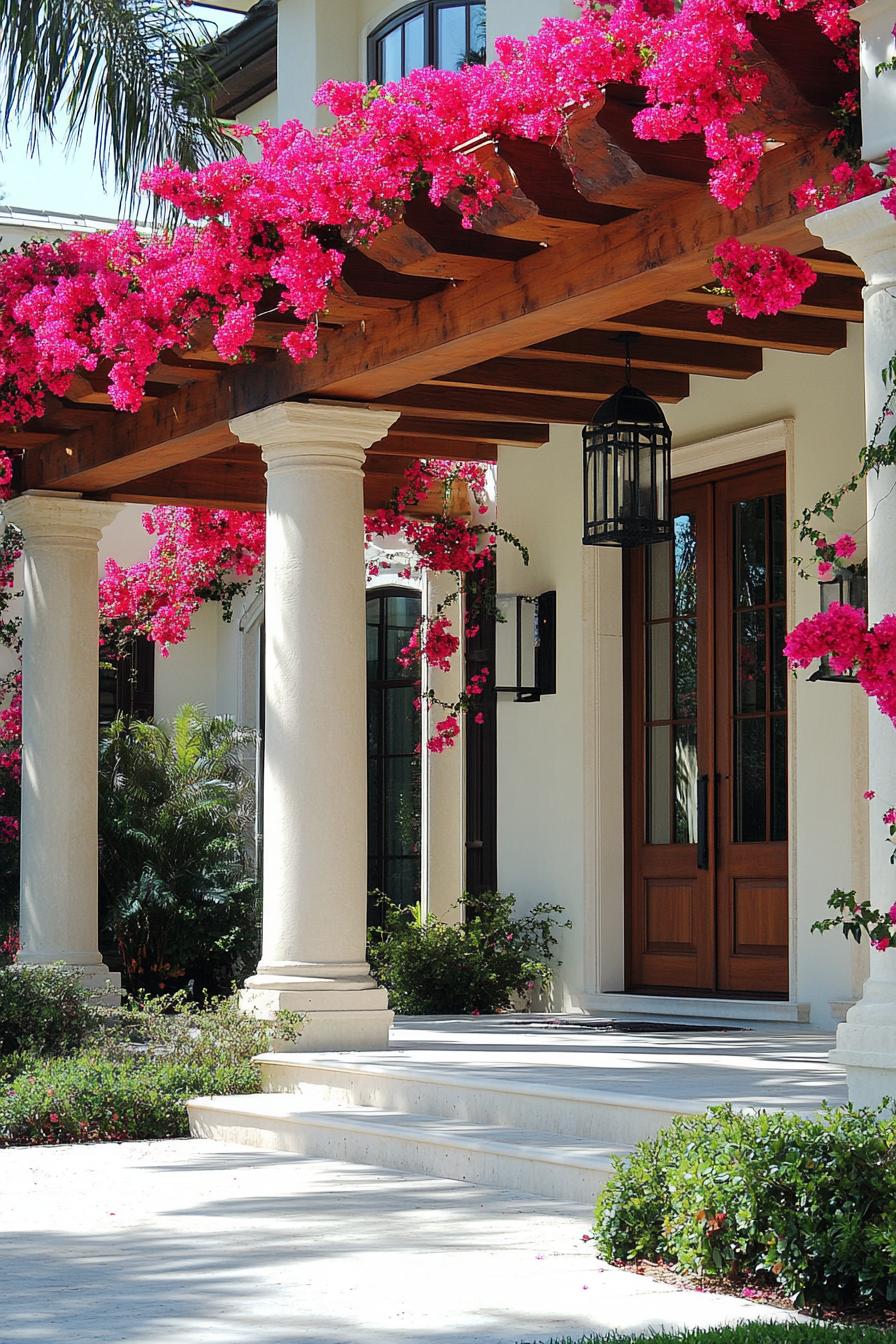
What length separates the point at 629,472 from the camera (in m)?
9.17

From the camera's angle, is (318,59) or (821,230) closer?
(821,230)

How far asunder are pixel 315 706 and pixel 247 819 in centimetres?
726

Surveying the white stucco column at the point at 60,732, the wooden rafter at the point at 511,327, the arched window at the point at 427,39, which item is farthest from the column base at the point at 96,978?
the arched window at the point at 427,39

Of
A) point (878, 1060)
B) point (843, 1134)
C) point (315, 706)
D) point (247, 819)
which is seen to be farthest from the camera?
point (247, 819)

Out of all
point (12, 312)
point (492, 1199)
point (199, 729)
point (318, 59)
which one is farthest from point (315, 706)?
point (199, 729)

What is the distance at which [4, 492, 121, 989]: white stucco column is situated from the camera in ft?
37.6

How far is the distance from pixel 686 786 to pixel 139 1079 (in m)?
3.72

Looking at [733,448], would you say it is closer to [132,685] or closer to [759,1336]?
[759,1336]

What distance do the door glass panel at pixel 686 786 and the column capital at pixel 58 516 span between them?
3.87 m

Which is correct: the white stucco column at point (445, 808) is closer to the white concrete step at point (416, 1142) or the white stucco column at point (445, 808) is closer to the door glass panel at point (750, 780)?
the door glass panel at point (750, 780)

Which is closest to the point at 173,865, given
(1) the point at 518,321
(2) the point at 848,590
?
(2) the point at 848,590

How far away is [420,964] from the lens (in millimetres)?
11648

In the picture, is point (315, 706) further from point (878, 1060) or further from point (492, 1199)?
point (878, 1060)

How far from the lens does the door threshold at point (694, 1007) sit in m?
9.60
